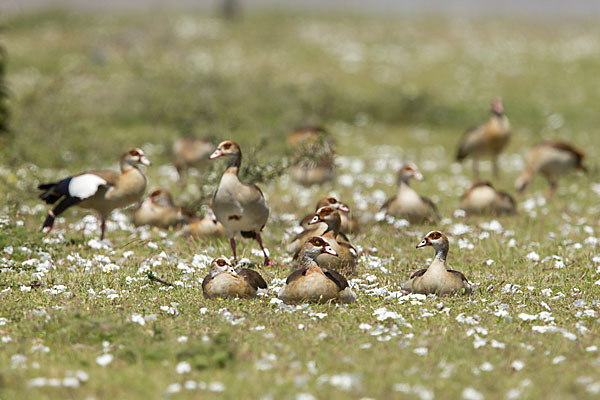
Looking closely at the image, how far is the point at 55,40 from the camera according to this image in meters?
47.1

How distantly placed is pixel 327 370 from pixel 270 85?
26.5 m

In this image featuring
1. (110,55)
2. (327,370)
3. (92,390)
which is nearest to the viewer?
(92,390)

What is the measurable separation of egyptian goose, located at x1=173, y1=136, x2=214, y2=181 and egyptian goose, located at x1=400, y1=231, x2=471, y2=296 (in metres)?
9.91

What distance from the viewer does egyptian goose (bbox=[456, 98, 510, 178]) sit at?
2067 centimetres

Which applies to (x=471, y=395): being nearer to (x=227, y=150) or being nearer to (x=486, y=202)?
(x=227, y=150)

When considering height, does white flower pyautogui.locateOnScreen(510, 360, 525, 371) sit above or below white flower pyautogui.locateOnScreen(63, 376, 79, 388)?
above

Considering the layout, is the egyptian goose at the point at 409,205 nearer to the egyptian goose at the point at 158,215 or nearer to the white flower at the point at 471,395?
the egyptian goose at the point at 158,215

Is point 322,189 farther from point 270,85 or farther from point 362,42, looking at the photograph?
point 362,42

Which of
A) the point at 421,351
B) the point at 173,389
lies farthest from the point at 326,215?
the point at 173,389

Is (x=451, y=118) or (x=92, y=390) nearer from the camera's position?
(x=92, y=390)

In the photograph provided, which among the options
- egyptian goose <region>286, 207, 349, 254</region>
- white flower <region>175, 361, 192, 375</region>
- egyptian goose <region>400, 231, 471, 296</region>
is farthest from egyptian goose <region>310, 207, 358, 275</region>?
white flower <region>175, 361, 192, 375</region>

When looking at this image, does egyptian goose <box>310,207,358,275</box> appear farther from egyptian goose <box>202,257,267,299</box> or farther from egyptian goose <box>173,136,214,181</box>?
egyptian goose <box>173,136,214,181</box>

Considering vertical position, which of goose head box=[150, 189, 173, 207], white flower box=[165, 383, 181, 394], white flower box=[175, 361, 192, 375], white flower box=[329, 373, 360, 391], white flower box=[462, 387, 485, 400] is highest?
white flower box=[462, 387, 485, 400]

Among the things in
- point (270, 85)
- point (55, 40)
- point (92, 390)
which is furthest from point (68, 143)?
point (55, 40)
